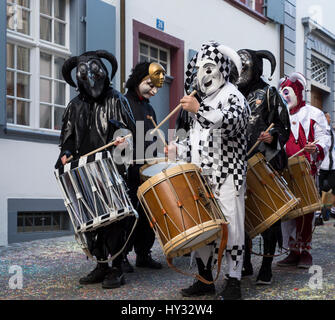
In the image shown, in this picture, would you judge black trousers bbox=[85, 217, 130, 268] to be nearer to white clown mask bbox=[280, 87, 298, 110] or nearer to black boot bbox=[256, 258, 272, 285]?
black boot bbox=[256, 258, 272, 285]

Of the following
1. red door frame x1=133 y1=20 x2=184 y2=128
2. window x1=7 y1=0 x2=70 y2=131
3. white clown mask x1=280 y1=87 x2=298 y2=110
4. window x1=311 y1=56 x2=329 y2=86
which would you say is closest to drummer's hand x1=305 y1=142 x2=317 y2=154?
white clown mask x1=280 y1=87 x2=298 y2=110

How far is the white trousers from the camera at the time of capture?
147 inches

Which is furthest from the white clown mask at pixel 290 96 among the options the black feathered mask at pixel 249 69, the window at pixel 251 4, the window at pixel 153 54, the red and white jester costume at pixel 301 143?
the window at pixel 251 4

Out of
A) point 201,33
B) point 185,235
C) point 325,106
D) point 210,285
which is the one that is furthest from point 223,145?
point 325,106

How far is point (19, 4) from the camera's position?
7340 mm

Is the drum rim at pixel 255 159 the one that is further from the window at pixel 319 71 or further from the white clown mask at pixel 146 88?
the window at pixel 319 71

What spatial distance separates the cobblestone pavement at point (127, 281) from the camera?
4012mm

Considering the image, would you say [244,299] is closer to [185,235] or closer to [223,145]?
[185,235]

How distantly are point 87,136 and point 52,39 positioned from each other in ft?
12.8

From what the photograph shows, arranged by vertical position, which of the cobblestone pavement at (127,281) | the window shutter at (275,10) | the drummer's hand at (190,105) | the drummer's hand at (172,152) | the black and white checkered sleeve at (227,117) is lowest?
the cobblestone pavement at (127,281)

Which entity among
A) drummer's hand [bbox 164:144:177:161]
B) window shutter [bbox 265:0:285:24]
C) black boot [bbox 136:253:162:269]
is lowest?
black boot [bbox 136:253:162:269]

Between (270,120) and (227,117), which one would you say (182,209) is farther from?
(270,120)

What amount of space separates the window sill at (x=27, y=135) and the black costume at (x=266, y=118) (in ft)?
11.3

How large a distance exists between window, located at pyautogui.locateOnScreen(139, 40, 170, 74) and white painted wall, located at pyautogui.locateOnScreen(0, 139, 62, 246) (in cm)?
291
